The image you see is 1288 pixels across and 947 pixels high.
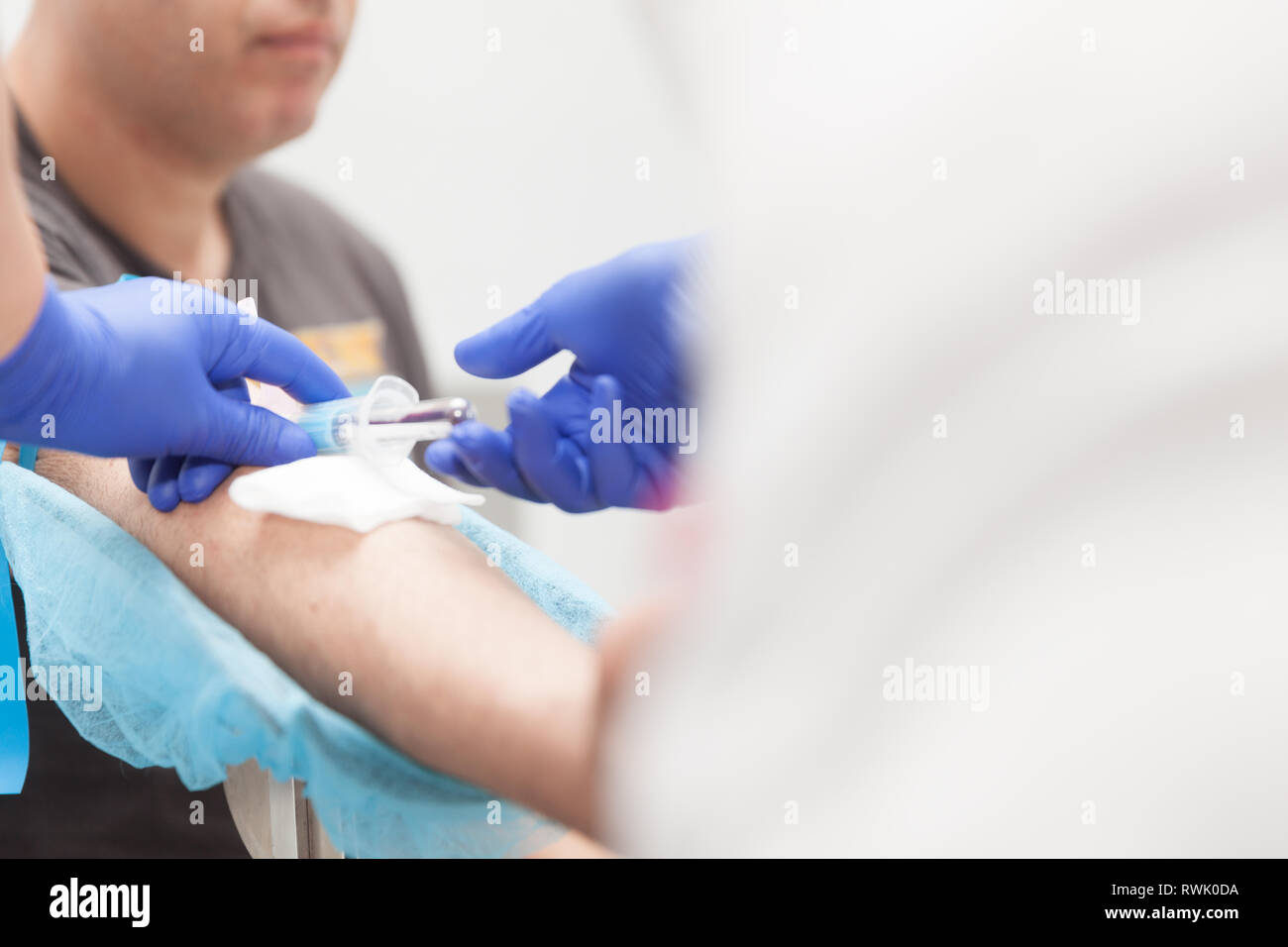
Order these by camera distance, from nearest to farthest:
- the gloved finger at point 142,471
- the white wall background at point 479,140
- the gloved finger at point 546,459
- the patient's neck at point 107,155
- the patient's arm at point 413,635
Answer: the patient's arm at point 413,635 → the gloved finger at point 546,459 → the gloved finger at point 142,471 → the patient's neck at point 107,155 → the white wall background at point 479,140

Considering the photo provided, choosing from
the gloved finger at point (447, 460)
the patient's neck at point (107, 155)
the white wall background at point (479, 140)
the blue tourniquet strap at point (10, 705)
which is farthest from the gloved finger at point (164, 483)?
the white wall background at point (479, 140)

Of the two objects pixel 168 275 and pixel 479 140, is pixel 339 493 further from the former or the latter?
pixel 479 140

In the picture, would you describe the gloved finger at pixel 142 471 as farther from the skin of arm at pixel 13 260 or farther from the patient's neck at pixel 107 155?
the patient's neck at pixel 107 155

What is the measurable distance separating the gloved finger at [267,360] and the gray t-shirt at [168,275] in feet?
0.98

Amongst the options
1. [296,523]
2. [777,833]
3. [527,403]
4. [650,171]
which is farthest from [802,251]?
[650,171]

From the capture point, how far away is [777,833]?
0.42 metres

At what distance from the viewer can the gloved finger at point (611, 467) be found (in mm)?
777

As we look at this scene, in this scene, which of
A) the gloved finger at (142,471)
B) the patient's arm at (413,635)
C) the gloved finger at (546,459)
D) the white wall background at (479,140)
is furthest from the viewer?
the white wall background at (479,140)

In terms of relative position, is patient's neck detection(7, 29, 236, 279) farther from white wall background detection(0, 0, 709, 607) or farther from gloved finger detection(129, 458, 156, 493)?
white wall background detection(0, 0, 709, 607)

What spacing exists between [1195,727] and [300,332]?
1.42m

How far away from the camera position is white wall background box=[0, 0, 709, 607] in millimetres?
2135

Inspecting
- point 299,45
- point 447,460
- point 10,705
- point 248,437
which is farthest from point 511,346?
point 299,45

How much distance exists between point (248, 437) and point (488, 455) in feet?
0.69
